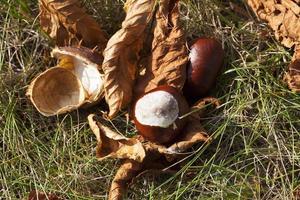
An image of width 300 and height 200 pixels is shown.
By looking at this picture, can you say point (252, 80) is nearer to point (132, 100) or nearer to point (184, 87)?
point (184, 87)

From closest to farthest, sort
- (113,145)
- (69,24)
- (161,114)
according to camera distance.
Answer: (161,114), (113,145), (69,24)

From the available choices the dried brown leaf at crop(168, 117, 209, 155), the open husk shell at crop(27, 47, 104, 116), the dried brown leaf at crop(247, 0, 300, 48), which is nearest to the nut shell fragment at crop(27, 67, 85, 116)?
the open husk shell at crop(27, 47, 104, 116)

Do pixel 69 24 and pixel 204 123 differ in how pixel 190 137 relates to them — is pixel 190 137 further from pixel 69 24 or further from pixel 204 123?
pixel 69 24

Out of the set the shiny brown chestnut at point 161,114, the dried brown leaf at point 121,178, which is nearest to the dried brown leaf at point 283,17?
the shiny brown chestnut at point 161,114

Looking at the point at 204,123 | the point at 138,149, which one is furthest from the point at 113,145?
the point at 204,123

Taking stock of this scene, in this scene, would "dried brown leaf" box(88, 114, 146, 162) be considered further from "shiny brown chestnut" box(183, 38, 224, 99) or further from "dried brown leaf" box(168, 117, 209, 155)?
"shiny brown chestnut" box(183, 38, 224, 99)

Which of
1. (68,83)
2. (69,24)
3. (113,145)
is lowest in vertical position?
(113,145)

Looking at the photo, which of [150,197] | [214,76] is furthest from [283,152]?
[150,197]
